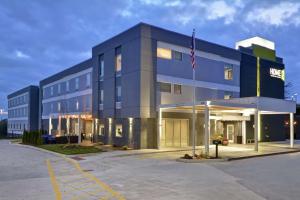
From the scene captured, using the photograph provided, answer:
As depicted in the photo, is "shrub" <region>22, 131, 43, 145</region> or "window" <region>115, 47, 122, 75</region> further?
"shrub" <region>22, 131, 43, 145</region>

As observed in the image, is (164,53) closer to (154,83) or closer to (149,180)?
(154,83)

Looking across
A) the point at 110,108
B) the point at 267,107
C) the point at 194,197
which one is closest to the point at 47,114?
the point at 110,108

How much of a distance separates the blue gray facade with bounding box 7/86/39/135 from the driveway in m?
50.0

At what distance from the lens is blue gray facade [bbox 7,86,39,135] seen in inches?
2667

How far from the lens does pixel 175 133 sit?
31797 millimetres

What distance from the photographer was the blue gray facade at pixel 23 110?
222ft

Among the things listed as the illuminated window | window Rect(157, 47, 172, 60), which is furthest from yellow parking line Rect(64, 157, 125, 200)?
the illuminated window

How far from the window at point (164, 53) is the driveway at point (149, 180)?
13532 mm

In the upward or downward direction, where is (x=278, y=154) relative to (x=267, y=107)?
downward

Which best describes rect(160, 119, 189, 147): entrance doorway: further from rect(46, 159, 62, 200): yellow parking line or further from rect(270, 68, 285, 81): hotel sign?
rect(270, 68, 285, 81): hotel sign

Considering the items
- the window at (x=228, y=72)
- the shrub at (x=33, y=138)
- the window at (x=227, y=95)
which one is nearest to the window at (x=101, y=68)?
the shrub at (x=33, y=138)

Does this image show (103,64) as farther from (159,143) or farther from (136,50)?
(159,143)

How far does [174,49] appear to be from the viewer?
32406mm

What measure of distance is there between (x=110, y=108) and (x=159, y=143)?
25.5 ft
